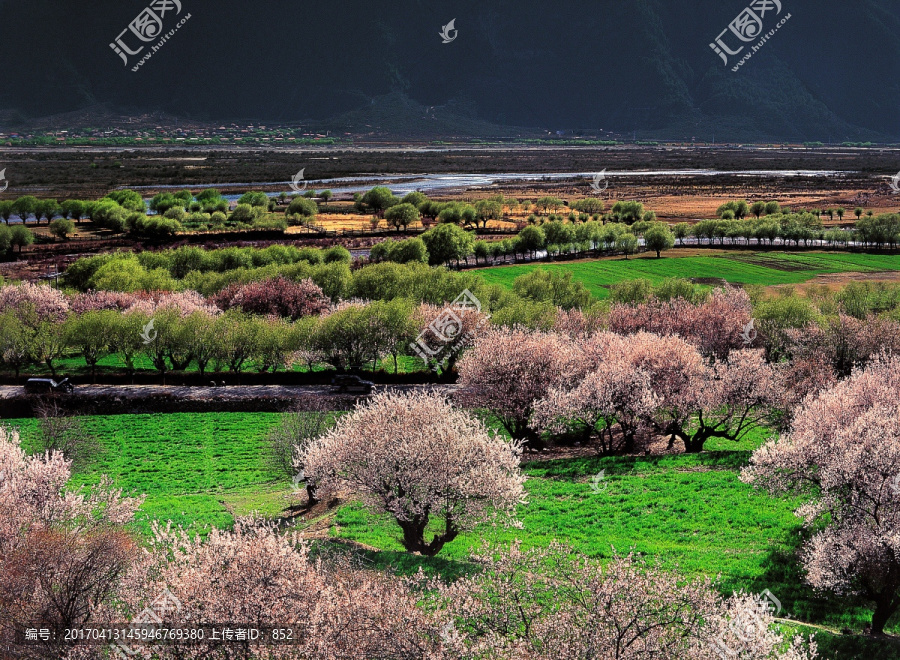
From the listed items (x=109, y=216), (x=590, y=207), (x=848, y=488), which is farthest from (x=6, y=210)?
Result: (x=848, y=488)

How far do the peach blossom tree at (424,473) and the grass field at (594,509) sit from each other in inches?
66.4

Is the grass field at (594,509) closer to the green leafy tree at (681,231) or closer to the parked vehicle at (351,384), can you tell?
the parked vehicle at (351,384)

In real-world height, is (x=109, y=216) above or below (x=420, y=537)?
above

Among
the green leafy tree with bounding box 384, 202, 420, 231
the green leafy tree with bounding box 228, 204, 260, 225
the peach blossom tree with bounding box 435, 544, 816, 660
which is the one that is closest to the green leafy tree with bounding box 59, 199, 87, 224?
the green leafy tree with bounding box 228, 204, 260, 225

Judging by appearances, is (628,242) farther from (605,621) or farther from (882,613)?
(605,621)

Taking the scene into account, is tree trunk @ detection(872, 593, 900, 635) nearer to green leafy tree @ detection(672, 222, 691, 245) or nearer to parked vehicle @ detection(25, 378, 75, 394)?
parked vehicle @ detection(25, 378, 75, 394)

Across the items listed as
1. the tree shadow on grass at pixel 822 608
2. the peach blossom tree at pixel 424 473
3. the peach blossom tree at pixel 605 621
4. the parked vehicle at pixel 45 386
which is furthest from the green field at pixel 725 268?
the peach blossom tree at pixel 605 621

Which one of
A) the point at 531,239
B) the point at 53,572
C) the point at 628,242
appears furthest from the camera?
the point at 628,242

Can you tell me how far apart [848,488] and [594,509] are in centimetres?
1247

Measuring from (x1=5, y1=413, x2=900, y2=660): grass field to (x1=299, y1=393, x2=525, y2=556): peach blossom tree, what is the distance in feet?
5.54

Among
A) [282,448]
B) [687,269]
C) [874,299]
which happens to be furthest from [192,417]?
[687,269]

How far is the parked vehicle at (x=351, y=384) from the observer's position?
6431cm

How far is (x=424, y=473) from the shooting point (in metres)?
33.1

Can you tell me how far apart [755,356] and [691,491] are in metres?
13.7
